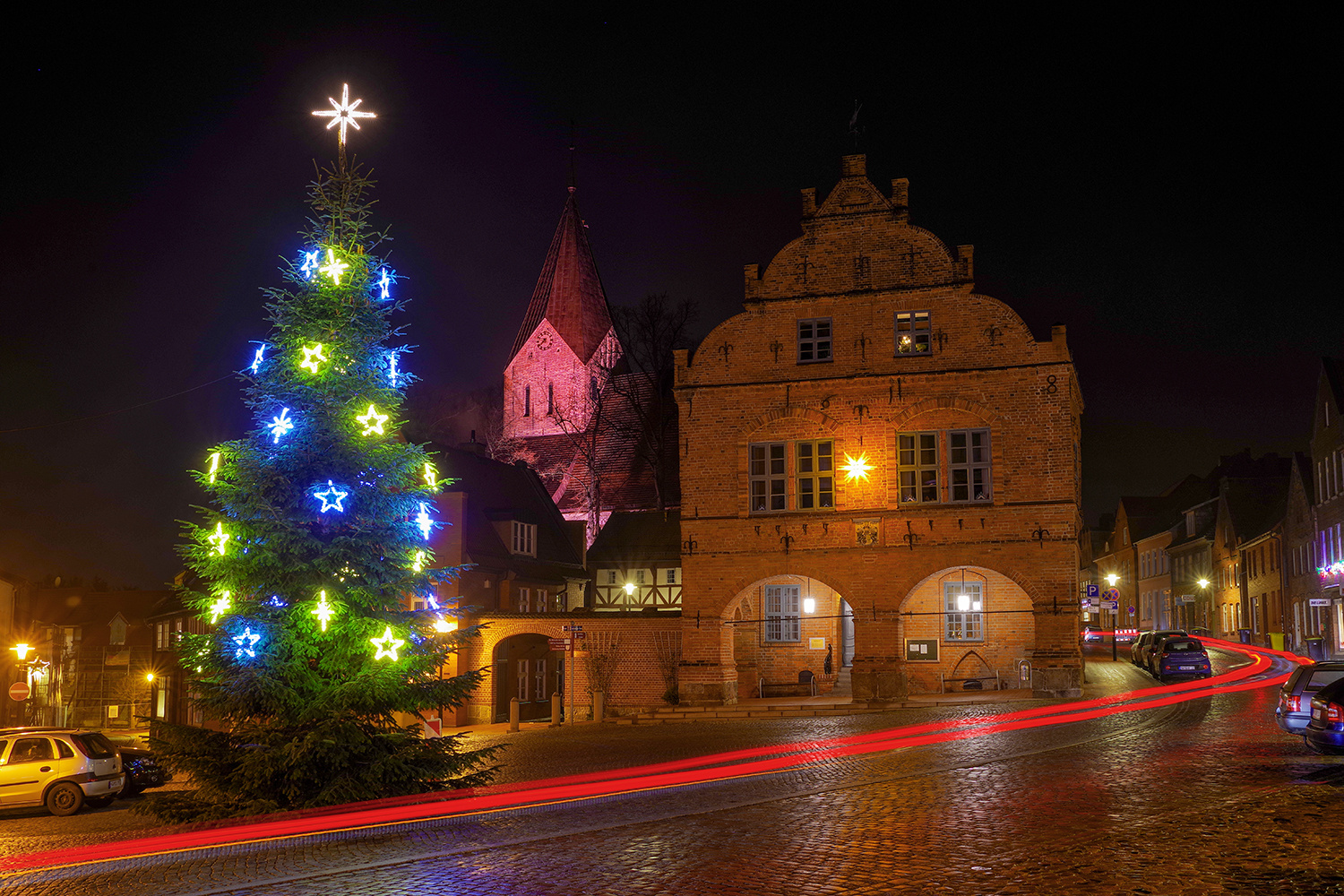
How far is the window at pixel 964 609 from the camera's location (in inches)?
1323

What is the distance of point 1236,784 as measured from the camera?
1350cm

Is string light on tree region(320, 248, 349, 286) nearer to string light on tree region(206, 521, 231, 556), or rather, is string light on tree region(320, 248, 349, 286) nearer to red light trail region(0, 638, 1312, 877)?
string light on tree region(206, 521, 231, 556)


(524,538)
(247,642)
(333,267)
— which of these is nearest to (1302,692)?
(247,642)

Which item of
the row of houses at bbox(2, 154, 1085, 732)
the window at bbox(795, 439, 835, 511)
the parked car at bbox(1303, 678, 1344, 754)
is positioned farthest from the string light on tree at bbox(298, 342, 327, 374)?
the window at bbox(795, 439, 835, 511)

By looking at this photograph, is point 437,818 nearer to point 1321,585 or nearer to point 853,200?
point 853,200

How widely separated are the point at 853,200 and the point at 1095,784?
68.9 feet

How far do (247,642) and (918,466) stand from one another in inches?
800

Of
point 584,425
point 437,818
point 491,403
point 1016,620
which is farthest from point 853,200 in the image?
point 491,403

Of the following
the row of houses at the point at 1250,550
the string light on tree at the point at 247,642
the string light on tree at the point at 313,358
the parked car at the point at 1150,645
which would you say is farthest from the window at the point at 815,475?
the string light on tree at the point at 247,642

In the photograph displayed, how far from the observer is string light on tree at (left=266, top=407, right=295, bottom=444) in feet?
49.2

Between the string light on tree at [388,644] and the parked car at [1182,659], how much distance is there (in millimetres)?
24423

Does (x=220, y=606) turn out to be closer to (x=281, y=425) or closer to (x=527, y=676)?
(x=281, y=425)

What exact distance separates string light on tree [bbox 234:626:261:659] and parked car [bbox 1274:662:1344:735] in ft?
47.1

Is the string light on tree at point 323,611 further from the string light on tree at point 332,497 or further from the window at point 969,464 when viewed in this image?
the window at point 969,464
